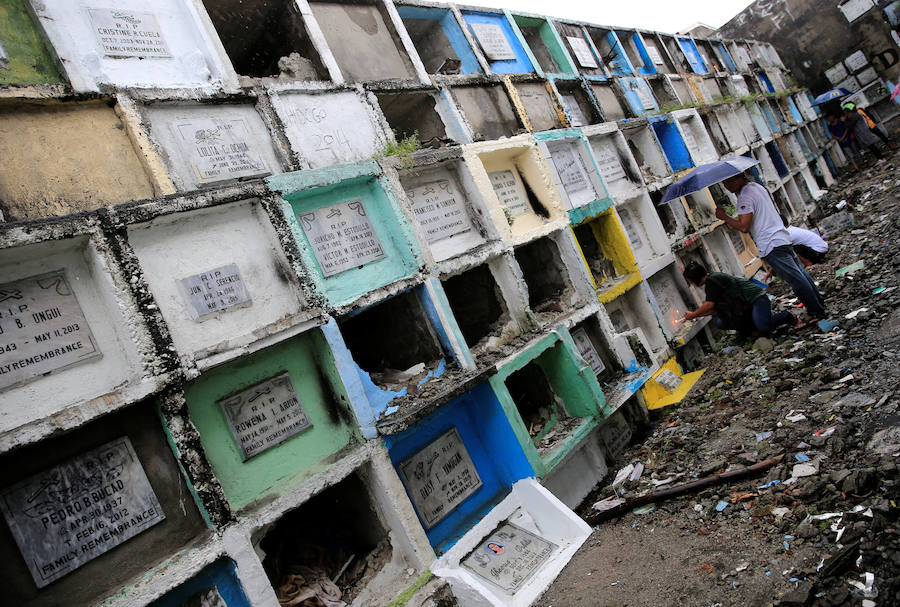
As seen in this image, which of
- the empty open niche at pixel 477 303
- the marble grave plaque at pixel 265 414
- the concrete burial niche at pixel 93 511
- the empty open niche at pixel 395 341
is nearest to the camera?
the concrete burial niche at pixel 93 511

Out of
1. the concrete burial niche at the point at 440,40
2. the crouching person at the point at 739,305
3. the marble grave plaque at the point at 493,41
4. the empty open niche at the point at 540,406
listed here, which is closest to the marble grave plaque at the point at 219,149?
the concrete burial niche at the point at 440,40

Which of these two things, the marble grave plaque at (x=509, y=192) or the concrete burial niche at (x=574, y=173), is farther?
the concrete burial niche at (x=574, y=173)

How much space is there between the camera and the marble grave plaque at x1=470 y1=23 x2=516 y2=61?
276 inches

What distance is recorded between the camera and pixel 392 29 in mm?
5742

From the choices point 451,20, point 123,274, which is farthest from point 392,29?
point 123,274

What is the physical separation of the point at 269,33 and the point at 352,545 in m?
4.93

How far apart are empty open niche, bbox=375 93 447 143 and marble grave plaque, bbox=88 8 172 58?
2297mm

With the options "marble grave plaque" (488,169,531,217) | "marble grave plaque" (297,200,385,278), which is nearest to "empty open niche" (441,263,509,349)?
"marble grave plaque" (488,169,531,217)

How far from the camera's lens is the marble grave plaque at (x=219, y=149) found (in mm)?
3844

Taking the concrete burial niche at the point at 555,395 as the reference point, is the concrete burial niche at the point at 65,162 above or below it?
above

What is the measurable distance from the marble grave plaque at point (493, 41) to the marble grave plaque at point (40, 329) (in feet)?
19.4

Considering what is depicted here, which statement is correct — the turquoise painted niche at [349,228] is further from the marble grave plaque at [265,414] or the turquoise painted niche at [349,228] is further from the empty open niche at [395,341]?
the marble grave plaque at [265,414]

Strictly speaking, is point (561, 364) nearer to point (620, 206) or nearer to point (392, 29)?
point (620, 206)

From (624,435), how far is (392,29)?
17.3 feet
